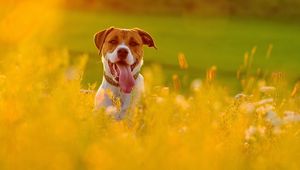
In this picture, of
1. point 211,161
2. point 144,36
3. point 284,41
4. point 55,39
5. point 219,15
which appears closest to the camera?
point 211,161

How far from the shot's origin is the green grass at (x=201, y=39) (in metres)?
24.3

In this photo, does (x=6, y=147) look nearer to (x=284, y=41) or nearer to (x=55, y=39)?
(x=55, y=39)

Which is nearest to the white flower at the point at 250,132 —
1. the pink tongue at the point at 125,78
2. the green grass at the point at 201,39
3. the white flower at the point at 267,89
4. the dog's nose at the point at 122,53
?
the white flower at the point at 267,89

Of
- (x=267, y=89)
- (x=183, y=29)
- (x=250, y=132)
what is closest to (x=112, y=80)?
(x=267, y=89)

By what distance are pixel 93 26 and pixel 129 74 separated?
24.9 meters

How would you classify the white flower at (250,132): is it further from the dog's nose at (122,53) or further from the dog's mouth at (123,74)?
the dog's nose at (122,53)

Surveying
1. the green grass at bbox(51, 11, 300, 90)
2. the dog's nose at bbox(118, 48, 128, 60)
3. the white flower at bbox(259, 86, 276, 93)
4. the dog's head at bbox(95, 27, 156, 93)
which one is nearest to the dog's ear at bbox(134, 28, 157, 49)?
the dog's head at bbox(95, 27, 156, 93)

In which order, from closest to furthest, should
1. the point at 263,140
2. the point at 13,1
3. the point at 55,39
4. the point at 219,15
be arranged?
the point at 263,140 < the point at 55,39 < the point at 13,1 < the point at 219,15

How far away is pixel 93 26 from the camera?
33.0 meters

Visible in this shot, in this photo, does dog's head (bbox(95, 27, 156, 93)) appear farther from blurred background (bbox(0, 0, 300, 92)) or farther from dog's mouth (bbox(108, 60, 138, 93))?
blurred background (bbox(0, 0, 300, 92))

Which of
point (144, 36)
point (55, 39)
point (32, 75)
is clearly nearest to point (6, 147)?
point (32, 75)

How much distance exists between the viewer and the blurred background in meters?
24.1

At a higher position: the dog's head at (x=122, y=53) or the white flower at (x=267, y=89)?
the dog's head at (x=122, y=53)

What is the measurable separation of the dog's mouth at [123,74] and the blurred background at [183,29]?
32.2 feet
